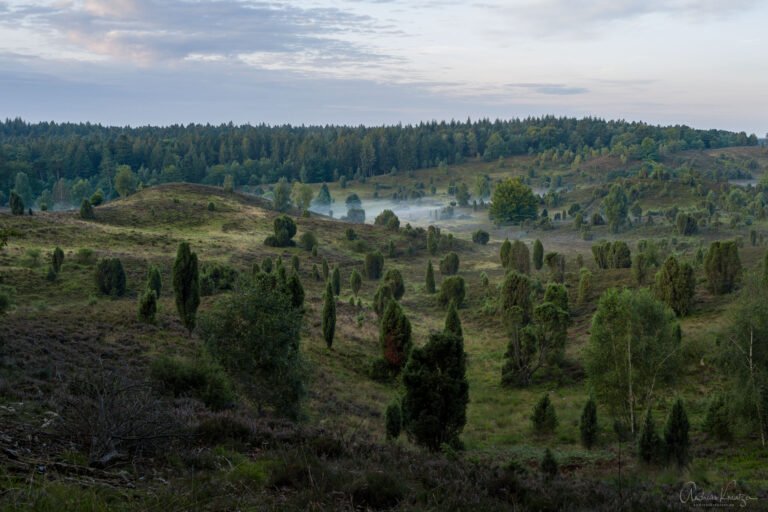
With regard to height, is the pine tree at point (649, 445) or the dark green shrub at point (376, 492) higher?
the dark green shrub at point (376, 492)

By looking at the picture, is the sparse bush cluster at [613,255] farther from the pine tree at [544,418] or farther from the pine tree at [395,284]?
the pine tree at [544,418]

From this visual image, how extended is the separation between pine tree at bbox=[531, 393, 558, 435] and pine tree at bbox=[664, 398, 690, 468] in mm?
7509

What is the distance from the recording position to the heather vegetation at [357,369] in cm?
870

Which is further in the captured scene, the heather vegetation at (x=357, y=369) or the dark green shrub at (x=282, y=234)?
the dark green shrub at (x=282, y=234)

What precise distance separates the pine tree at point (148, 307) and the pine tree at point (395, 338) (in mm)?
13281

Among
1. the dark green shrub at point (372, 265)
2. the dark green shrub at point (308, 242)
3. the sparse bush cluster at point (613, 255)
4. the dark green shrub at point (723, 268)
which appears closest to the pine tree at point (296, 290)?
the dark green shrub at point (723, 268)

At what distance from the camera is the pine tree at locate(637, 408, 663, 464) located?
59.7 ft

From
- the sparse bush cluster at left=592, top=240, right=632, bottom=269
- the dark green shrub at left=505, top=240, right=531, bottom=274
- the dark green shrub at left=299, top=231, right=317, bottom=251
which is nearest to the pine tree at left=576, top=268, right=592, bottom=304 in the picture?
the sparse bush cluster at left=592, top=240, right=632, bottom=269

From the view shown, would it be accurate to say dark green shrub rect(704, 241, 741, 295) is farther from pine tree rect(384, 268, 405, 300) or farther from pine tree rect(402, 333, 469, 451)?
pine tree rect(402, 333, 469, 451)

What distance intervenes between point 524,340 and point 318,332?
46.1ft

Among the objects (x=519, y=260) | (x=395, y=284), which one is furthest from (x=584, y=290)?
(x=519, y=260)

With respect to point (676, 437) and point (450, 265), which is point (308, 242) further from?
point (676, 437)

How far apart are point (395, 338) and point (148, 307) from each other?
14.2m

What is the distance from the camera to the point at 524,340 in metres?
36.0
